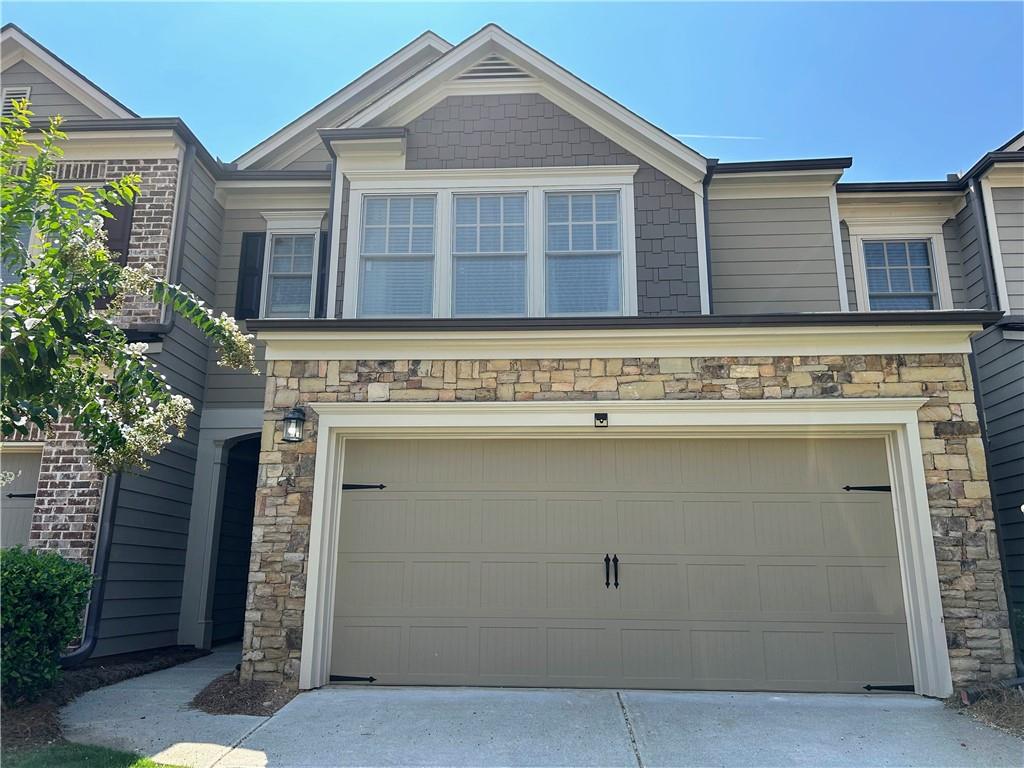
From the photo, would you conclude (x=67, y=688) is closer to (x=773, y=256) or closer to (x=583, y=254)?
(x=583, y=254)

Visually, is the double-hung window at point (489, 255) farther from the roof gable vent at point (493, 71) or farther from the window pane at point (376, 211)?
the roof gable vent at point (493, 71)

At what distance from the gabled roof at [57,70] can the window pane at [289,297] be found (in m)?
2.70

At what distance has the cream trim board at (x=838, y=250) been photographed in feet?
31.4

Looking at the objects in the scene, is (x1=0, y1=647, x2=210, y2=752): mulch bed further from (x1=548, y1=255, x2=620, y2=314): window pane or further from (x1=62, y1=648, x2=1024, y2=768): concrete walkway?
(x1=548, y1=255, x2=620, y2=314): window pane

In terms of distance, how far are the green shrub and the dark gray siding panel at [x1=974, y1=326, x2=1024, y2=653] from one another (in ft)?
30.0

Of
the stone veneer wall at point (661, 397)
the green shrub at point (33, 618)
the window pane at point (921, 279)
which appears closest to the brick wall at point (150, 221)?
the stone veneer wall at point (661, 397)

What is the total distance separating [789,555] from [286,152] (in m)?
8.82

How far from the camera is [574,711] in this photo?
5871 mm

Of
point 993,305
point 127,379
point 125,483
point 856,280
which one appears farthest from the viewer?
point 856,280

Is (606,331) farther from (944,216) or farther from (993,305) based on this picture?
(944,216)

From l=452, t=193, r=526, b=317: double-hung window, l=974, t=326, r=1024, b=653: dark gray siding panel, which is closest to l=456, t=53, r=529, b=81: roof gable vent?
l=452, t=193, r=526, b=317: double-hung window

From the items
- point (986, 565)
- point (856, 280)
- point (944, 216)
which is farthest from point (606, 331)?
point (944, 216)

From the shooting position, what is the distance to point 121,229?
9.23 meters

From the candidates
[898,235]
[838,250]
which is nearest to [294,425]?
[838,250]
